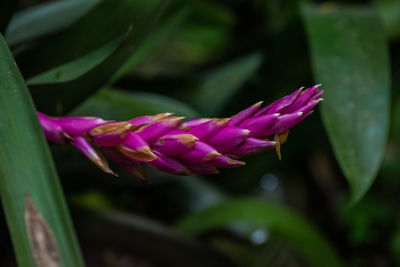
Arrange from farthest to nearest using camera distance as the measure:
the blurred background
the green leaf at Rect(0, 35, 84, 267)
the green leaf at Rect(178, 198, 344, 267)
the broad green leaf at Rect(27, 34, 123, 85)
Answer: the green leaf at Rect(178, 198, 344, 267), the blurred background, the broad green leaf at Rect(27, 34, 123, 85), the green leaf at Rect(0, 35, 84, 267)

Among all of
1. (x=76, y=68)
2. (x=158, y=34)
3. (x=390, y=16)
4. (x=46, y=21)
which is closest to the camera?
(x=76, y=68)

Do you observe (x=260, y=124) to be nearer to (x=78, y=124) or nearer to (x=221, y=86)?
(x=78, y=124)

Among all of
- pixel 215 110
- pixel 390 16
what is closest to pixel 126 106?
pixel 215 110

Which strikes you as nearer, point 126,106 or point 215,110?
point 126,106

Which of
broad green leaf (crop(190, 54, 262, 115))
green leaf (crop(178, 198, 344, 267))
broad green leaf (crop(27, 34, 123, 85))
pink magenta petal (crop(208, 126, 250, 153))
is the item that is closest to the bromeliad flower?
pink magenta petal (crop(208, 126, 250, 153))

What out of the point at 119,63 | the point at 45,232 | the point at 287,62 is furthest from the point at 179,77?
the point at 45,232

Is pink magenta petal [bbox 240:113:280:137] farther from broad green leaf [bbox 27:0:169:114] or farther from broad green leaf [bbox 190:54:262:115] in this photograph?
broad green leaf [bbox 190:54:262:115]
